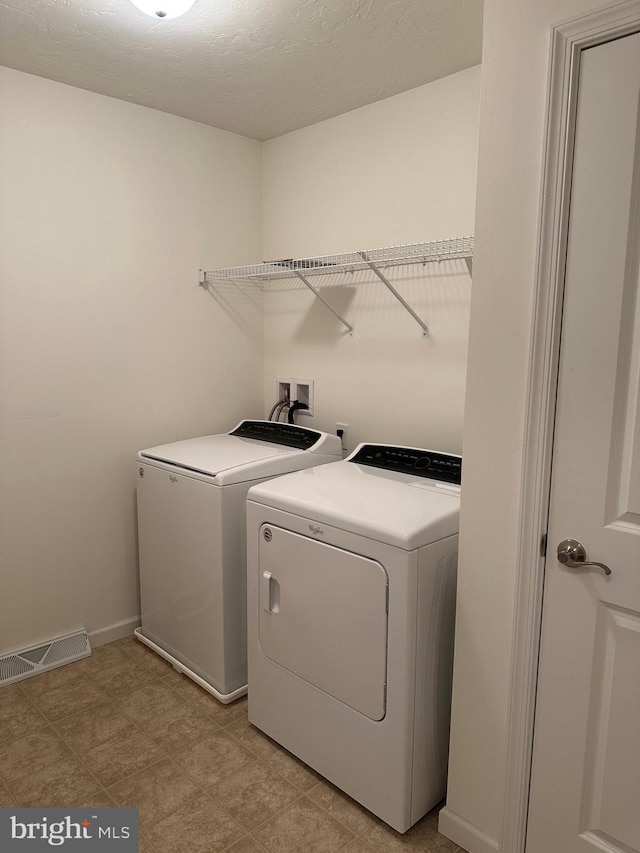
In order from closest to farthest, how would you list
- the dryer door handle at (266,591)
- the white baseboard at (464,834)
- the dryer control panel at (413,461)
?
the white baseboard at (464,834), the dryer door handle at (266,591), the dryer control panel at (413,461)

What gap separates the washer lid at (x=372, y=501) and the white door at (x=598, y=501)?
0.35 metres

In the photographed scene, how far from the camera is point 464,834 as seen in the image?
164 cm

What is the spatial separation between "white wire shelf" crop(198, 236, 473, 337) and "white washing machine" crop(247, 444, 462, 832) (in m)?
0.81

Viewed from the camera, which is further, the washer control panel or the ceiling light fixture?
the washer control panel

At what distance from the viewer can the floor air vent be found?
2.41 meters

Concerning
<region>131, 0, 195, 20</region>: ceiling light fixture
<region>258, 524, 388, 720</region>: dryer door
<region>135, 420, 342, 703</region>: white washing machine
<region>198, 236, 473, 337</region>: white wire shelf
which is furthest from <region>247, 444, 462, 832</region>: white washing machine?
<region>131, 0, 195, 20</region>: ceiling light fixture

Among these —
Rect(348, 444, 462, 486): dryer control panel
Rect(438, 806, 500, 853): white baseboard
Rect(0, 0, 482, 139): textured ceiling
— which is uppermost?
Rect(0, 0, 482, 139): textured ceiling

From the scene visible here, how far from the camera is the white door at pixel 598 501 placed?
1249 mm

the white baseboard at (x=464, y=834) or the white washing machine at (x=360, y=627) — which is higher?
the white washing machine at (x=360, y=627)

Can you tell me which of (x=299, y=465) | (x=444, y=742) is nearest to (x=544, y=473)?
(x=444, y=742)

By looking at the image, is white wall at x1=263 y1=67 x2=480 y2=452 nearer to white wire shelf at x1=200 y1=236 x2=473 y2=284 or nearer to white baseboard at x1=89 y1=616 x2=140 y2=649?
white wire shelf at x1=200 y1=236 x2=473 y2=284

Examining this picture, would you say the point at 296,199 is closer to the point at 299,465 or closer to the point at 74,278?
the point at 74,278

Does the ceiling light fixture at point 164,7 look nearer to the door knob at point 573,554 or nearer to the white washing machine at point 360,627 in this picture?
the white washing machine at point 360,627
